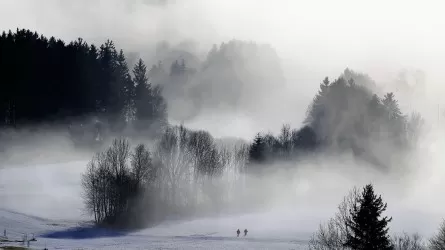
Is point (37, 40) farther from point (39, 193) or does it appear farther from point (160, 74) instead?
point (160, 74)

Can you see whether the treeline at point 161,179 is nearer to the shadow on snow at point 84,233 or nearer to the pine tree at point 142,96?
the shadow on snow at point 84,233

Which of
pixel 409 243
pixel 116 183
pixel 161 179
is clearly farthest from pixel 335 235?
pixel 161 179

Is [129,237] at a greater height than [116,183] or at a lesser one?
lesser

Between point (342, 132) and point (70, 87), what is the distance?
55720 mm

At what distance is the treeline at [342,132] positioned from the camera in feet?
385

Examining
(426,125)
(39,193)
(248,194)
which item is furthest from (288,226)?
(426,125)

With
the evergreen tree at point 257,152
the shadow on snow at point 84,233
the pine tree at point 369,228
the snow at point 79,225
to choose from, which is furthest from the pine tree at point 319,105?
the pine tree at point 369,228

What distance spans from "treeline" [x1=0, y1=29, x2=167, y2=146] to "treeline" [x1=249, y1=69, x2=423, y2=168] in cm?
2577

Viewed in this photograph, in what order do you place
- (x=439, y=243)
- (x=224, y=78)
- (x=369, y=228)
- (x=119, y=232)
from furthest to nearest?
(x=224, y=78), (x=119, y=232), (x=439, y=243), (x=369, y=228)

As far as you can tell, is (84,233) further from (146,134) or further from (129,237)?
(146,134)

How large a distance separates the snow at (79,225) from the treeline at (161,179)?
402 centimetres

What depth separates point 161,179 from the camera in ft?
340

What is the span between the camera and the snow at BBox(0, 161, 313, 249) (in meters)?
70.8

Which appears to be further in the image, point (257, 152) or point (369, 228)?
point (257, 152)
